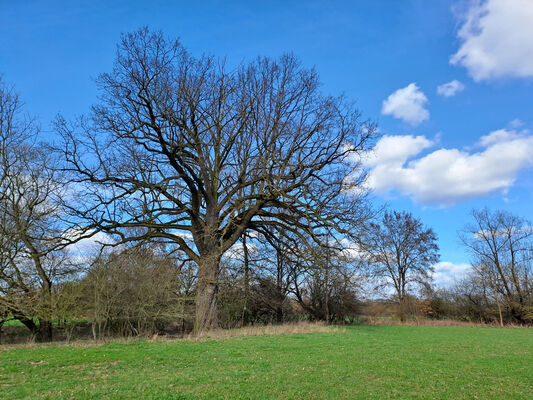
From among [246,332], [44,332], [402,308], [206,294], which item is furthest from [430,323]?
[44,332]

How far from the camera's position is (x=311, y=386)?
6680mm

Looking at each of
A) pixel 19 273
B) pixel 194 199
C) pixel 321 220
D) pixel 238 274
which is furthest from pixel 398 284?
pixel 19 273

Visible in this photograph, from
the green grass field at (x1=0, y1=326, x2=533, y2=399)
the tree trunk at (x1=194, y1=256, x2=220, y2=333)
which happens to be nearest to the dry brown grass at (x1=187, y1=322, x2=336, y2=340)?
the tree trunk at (x1=194, y1=256, x2=220, y2=333)

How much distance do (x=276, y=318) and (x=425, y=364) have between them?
17.9 m

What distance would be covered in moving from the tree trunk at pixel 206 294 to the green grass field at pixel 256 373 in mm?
4551

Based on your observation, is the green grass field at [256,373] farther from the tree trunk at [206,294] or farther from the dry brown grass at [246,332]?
the tree trunk at [206,294]

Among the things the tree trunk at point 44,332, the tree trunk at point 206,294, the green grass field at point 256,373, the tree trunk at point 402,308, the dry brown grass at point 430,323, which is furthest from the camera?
the tree trunk at point 402,308

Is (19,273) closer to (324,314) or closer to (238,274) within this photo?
(238,274)

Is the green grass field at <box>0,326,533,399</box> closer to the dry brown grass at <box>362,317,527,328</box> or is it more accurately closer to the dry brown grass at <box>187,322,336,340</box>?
the dry brown grass at <box>187,322,336,340</box>

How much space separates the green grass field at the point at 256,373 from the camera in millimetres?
6220

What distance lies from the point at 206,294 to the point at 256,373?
9.04 meters

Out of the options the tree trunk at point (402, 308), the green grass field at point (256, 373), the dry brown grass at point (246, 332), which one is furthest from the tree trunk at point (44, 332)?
the tree trunk at point (402, 308)

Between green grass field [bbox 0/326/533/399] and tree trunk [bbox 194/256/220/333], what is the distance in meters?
4.55

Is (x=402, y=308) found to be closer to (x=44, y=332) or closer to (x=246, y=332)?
(x=246, y=332)
